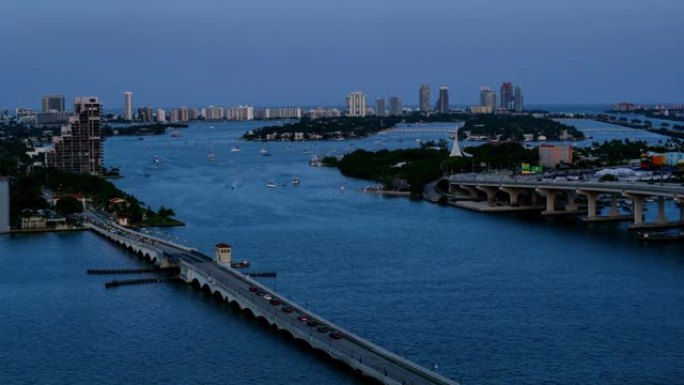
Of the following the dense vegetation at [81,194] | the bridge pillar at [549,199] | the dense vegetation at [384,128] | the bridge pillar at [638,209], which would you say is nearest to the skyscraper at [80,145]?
the dense vegetation at [81,194]

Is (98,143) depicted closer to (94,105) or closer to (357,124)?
(94,105)

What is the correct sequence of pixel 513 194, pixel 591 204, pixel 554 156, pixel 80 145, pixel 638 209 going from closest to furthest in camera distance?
pixel 638 209, pixel 591 204, pixel 513 194, pixel 554 156, pixel 80 145

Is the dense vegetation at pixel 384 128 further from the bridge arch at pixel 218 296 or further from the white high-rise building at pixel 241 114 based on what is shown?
the bridge arch at pixel 218 296

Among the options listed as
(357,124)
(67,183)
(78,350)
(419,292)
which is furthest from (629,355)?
(357,124)

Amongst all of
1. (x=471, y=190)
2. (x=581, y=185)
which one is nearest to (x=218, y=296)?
(x=581, y=185)

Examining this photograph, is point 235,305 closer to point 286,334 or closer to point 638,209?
point 286,334

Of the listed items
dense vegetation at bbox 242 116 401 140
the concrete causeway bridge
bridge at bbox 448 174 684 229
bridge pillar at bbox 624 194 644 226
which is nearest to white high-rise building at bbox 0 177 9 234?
the concrete causeway bridge

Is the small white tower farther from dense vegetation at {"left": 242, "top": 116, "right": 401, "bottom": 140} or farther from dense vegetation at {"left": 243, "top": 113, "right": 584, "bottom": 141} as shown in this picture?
dense vegetation at {"left": 242, "top": 116, "right": 401, "bottom": 140}
